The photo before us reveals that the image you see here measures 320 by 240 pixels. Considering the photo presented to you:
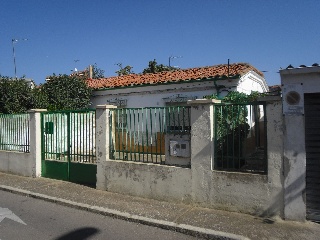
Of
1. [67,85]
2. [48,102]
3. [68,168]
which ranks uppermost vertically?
[67,85]

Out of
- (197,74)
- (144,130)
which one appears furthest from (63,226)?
(197,74)

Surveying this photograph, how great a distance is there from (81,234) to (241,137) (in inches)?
144

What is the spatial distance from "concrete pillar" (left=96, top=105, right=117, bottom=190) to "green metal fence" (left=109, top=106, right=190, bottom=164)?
0.13 m

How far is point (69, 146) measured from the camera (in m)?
8.59

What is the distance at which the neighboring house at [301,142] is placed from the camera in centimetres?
497

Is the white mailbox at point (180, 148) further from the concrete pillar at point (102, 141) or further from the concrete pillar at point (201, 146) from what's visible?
the concrete pillar at point (102, 141)

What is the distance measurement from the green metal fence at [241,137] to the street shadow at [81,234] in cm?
279

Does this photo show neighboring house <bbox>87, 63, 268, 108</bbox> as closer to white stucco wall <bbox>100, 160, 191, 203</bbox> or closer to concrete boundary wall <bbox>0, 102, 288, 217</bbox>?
concrete boundary wall <bbox>0, 102, 288, 217</bbox>

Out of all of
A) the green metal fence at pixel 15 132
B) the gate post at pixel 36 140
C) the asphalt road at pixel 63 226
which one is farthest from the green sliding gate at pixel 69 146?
the asphalt road at pixel 63 226

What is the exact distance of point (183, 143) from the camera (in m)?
6.37

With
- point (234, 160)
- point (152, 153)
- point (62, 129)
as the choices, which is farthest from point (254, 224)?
point (62, 129)

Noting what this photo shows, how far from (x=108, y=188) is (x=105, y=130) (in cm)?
155

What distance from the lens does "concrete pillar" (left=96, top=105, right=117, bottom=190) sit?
24.6 ft

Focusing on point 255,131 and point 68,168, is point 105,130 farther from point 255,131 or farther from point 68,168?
point 255,131
